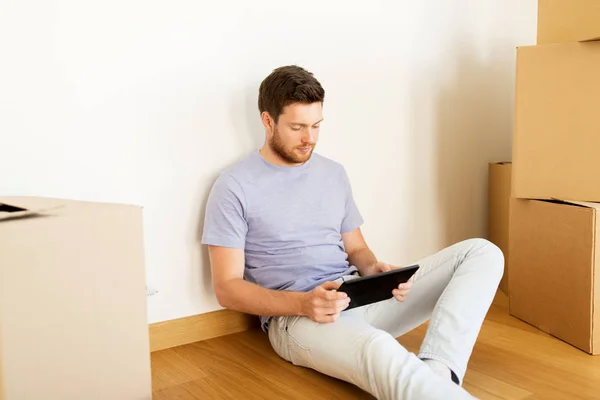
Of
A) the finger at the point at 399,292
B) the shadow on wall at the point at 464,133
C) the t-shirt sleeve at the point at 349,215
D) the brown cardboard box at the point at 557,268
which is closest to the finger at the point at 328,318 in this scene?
the finger at the point at 399,292

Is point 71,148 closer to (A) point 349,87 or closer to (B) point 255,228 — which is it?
(B) point 255,228

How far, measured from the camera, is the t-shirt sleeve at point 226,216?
5.07 feet

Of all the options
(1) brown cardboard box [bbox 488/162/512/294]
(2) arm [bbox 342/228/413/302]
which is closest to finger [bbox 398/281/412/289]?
(2) arm [bbox 342/228/413/302]

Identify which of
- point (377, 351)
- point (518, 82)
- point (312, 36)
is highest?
point (312, 36)

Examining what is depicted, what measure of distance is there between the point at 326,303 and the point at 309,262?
0.26 meters

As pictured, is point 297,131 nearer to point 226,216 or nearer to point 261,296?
point 226,216

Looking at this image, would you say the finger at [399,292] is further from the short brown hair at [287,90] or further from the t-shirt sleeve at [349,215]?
the short brown hair at [287,90]

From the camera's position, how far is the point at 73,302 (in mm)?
1035

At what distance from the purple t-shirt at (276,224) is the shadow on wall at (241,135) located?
0.10m

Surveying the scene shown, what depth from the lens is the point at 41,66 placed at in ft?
4.63

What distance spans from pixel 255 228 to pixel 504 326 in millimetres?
808

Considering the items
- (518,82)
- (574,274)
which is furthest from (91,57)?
(574,274)

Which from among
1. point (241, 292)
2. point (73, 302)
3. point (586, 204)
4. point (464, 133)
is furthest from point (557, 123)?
point (73, 302)

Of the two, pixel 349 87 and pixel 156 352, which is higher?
pixel 349 87
